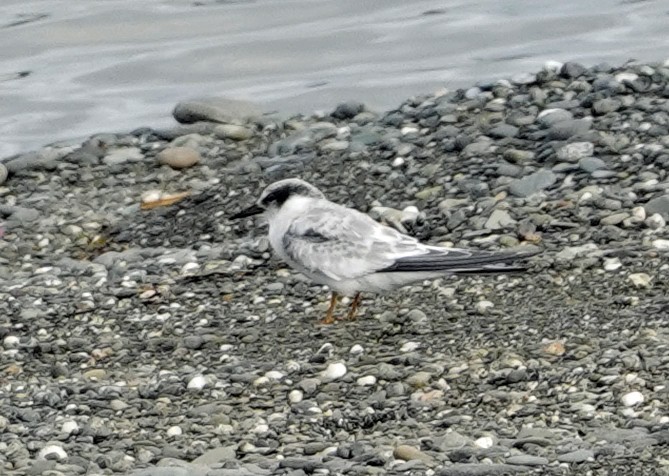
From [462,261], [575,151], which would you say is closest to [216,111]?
[575,151]

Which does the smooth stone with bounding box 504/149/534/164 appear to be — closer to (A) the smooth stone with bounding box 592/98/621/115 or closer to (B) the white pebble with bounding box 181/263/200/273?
(A) the smooth stone with bounding box 592/98/621/115

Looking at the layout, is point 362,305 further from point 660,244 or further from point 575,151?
point 575,151

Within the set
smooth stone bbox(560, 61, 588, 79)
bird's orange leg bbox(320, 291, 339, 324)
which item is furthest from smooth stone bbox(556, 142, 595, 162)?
bird's orange leg bbox(320, 291, 339, 324)

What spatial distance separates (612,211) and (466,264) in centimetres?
143

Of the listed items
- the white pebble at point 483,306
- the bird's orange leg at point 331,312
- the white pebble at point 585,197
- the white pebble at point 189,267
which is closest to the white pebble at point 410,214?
the white pebble at point 585,197

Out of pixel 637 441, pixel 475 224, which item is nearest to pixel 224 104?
pixel 475 224

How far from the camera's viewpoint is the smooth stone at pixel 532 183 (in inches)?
324

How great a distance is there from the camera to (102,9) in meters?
15.1

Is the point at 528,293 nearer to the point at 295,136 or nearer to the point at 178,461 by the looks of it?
the point at 178,461

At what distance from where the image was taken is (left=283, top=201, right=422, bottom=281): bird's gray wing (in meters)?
6.97

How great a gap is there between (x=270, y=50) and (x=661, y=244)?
7043 mm

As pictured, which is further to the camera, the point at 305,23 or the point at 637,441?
the point at 305,23

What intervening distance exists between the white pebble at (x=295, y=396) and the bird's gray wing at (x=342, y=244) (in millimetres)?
806

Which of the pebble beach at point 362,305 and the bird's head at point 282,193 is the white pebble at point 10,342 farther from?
the bird's head at point 282,193
